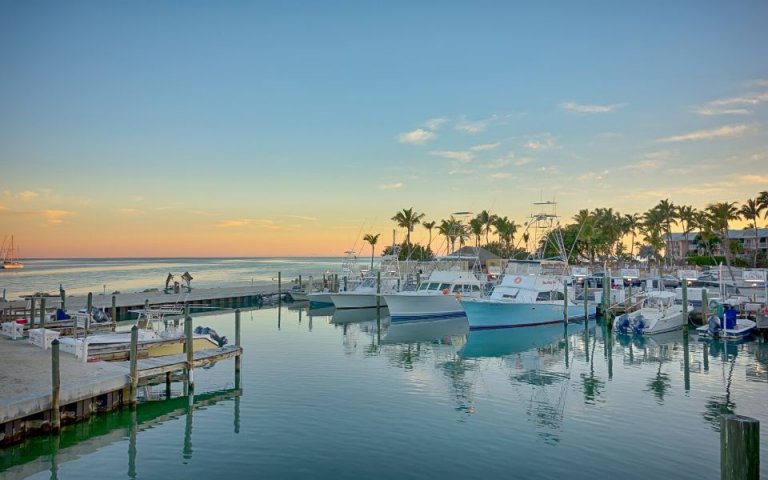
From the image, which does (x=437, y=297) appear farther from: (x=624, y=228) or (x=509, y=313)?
(x=624, y=228)

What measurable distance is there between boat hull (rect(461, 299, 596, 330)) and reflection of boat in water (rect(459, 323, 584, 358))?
1.51 ft

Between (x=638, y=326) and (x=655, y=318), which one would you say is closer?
(x=638, y=326)

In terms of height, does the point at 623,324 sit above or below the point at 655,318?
below

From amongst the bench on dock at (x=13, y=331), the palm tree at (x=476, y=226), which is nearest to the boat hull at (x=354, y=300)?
the bench on dock at (x=13, y=331)

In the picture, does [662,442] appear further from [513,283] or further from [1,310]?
[1,310]

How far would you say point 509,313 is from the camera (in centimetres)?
3981

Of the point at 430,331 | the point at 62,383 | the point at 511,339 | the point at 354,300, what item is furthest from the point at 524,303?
the point at 62,383

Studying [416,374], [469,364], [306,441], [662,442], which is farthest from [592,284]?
[306,441]

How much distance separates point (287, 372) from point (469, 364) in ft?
29.0

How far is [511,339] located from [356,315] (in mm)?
17740

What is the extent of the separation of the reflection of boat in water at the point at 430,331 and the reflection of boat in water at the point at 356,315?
14.7 feet

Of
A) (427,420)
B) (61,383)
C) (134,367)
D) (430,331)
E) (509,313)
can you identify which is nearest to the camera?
(61,383)

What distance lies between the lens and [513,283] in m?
41.8

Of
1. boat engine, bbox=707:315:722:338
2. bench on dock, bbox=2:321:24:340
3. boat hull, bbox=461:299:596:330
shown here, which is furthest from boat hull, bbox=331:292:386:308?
bench on dock, bbox=2:321:24:340
